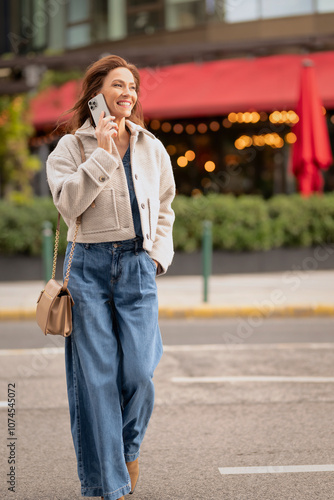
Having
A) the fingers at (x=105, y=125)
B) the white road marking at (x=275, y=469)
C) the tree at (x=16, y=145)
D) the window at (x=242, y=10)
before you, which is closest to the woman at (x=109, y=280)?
the fingers at (x=105, y=125)

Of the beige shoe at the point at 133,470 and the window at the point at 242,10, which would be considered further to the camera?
the window at the point at 242,10

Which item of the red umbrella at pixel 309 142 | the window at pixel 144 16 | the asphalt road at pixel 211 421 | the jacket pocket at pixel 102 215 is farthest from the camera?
the window at pixel 144 16

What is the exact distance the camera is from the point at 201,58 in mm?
16531

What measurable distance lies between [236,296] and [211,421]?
18.0ft

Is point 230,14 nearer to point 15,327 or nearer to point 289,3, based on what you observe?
point 289,3

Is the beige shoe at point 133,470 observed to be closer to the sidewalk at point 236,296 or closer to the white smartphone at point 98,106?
the white smartphone at point 98,106

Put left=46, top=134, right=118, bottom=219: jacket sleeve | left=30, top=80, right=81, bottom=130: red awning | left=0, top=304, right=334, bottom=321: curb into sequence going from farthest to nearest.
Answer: left=30, top=80, right=81, bottom=130: red awning
left=0, top=304, right=334, bottom=321: curb
left=46, top=134, right=118, bottom=219: jacket sleeve

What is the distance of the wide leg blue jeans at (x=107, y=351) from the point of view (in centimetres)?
324

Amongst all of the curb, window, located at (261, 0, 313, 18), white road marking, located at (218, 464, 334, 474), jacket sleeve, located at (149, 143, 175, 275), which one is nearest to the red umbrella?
the curb

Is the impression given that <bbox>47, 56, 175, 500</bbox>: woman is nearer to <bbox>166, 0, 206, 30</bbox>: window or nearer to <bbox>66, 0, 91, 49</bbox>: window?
<bbox>166, 0, 206, 30</bbox>: window

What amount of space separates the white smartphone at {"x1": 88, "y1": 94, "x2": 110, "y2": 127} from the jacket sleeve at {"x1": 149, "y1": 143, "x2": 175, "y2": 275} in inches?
15.7

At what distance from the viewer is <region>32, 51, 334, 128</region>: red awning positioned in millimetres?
15156

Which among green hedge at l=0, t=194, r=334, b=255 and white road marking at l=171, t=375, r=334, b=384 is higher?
white road marking at l=171, t=375, r=334, b=384

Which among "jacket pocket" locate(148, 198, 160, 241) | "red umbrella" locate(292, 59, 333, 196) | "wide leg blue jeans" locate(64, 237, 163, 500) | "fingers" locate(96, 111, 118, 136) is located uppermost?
"fingers" locate(96, 111, 118, 136)
